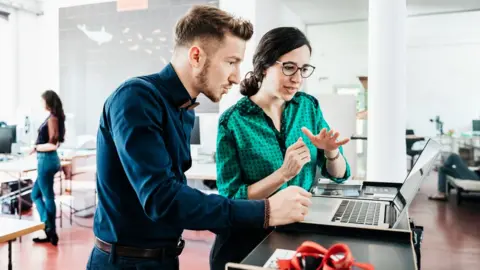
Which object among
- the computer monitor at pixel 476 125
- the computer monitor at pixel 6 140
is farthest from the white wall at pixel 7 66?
the computer monitor at pixel 476 125

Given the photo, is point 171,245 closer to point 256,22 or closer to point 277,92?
point 277,92

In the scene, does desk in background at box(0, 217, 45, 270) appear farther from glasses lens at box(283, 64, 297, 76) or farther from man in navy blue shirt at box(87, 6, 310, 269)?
glasses lens at box(283, 64, 297, 76)

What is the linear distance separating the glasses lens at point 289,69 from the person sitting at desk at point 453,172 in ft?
17.0

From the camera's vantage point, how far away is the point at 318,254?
69 cm

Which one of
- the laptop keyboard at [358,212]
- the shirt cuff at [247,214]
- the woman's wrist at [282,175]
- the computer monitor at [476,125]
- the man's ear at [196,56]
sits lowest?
the laptop keyboard at [358,212]

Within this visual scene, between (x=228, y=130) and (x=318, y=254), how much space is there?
0.67 metres

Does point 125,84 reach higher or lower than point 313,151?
higher

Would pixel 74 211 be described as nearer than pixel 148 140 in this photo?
No

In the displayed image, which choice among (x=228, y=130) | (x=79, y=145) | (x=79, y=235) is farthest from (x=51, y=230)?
(x=228, y=130)

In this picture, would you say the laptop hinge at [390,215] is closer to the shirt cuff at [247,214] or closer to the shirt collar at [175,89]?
the shirt cuff at [247,214]

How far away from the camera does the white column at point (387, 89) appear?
11.2 feet

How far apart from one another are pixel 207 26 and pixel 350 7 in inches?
252

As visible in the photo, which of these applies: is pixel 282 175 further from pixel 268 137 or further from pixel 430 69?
pixel 430 69

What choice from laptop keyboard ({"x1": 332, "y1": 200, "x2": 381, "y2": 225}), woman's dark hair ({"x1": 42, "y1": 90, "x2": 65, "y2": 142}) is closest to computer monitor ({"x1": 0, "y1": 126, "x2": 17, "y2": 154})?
woman's dark hair ({"x1": 42, "y1": 90, "x2": 65, "y2": 142})
